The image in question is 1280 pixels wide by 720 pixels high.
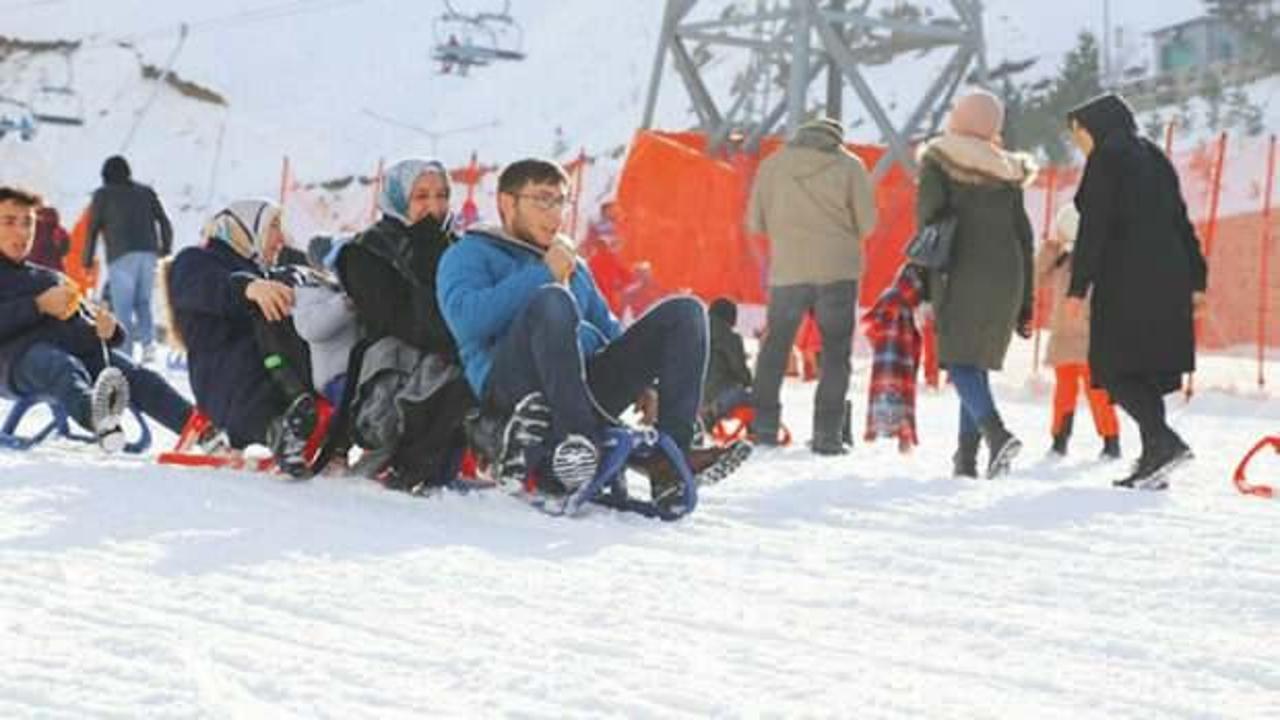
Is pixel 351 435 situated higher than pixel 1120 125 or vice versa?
pixel 1120 125

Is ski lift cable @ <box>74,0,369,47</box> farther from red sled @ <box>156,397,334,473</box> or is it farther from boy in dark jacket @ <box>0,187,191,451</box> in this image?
red sled @ <box>156,397,334,473</box>

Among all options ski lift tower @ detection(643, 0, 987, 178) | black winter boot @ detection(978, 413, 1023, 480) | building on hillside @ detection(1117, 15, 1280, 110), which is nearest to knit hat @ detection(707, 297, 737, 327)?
black winter boot @ detection(978, 413, 1023, 480)

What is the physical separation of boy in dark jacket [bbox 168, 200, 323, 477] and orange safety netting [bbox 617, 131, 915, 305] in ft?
27.2

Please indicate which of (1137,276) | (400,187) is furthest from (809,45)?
(400,187)

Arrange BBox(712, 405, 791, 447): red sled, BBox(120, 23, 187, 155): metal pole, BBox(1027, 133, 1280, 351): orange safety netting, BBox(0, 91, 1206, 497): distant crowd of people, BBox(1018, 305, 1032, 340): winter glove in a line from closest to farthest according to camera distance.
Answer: BBox(0, 91, 1206, 497): distant crowd of people < BBox(1018, 305, 1032, 340): winter glove < BBox(712, 405, 791, 447): red sled < BBox(1027, 133, 1280, 351): orange safety netting < BBox(120, 23, 187, 155): metal pole

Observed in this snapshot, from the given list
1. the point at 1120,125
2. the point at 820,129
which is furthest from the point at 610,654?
the point at 820,129

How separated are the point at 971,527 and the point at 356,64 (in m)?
48.5

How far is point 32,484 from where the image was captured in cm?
443

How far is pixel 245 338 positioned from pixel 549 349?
1210 mm

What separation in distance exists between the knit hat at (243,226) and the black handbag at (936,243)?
2.05 metres

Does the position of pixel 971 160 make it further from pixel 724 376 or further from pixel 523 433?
pixel 523 433

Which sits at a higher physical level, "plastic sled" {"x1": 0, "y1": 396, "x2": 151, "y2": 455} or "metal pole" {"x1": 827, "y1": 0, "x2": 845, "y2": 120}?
"metal pole" {"x1": 827, "y1": 0, "x2": 845, "y2": 120}

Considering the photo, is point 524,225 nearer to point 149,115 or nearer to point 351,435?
point 351,435

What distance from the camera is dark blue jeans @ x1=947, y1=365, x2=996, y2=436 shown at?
6027 mm
